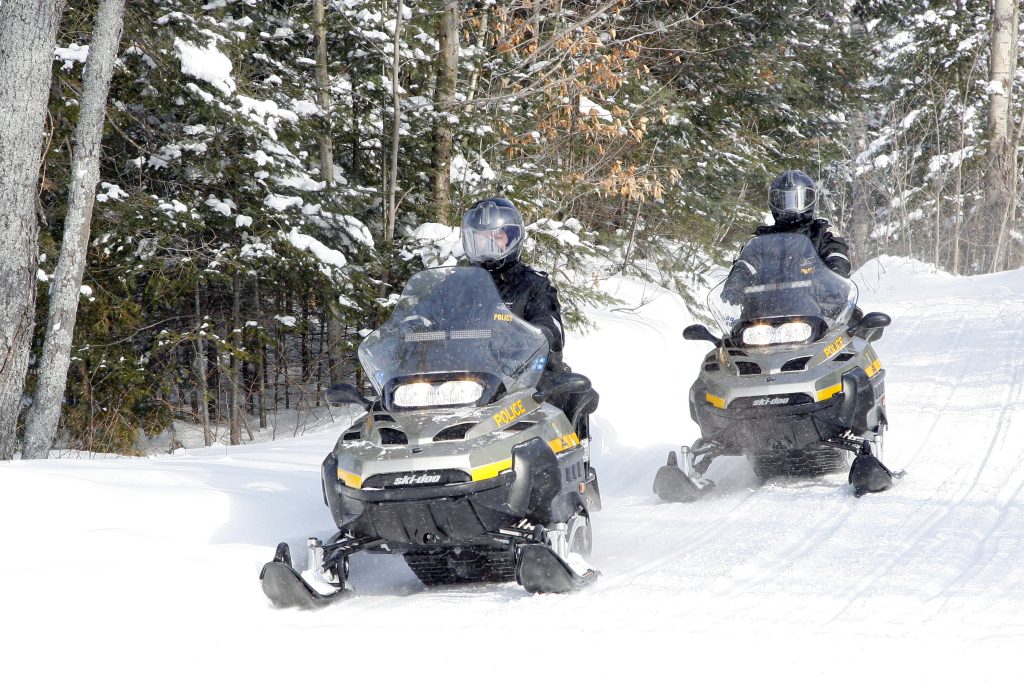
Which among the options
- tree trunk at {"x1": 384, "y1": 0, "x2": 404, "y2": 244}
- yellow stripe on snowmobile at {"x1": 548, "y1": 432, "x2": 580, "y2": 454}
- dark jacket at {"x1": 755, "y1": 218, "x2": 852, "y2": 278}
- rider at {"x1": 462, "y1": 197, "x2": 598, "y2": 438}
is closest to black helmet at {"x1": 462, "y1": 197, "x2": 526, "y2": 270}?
rider at {"x1": 462, "y1": 197, "x2": 598, "y2": 438}

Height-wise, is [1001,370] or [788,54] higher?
[788,54]

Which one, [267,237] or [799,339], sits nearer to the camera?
[799,339]

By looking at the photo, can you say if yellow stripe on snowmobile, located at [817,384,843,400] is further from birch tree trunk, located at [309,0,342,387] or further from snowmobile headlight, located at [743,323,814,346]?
birch tree trunk, located at [309,0,342,387]

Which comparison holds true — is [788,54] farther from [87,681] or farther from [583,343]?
[87,681]

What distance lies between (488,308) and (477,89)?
7.31 metres

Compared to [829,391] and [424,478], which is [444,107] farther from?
[424,478]

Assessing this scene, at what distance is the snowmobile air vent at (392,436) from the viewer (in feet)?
13.6

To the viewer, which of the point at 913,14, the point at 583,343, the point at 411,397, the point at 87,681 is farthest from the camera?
the point at 913,14

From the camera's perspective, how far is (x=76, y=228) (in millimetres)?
7523

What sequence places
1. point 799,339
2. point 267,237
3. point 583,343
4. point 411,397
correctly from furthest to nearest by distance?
point 583,343
point 267,237
point 799,339
point 411,397

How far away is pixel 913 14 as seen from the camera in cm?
2383

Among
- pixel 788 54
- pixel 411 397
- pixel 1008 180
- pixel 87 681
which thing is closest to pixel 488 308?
pixel 411 397

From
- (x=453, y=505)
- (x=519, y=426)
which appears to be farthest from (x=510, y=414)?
(x=453, y=505)

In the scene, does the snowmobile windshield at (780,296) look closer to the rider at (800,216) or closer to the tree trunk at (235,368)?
the rider at (800,216)
